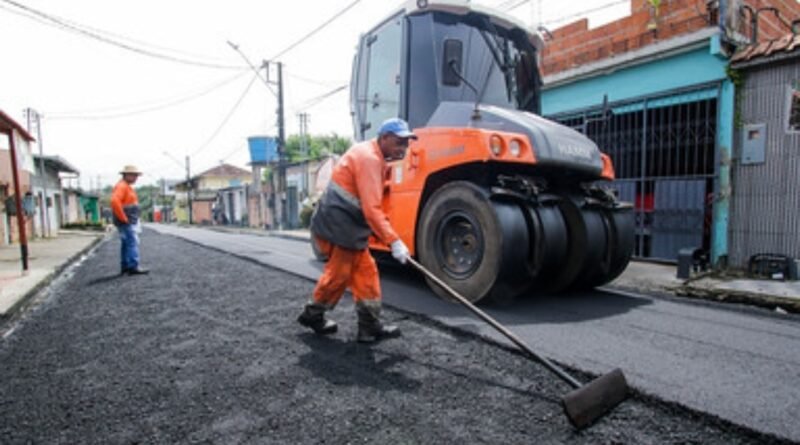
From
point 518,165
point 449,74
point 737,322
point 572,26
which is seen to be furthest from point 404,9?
point 572,26

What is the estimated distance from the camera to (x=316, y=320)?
3.03 m

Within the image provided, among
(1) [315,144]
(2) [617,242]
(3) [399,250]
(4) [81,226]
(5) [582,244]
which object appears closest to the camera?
(3) [399,250]

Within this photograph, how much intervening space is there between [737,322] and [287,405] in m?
3.33

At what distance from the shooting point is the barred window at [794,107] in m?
5.21

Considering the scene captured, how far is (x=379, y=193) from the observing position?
2787mm

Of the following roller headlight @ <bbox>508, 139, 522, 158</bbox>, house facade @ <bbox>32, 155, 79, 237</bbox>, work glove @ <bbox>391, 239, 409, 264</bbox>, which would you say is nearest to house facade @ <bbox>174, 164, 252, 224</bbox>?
house facade @ <bbox>32, 155, 79, 237</bbox>

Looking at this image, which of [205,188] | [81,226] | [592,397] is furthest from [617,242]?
[205,188]

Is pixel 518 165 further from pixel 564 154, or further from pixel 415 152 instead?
pixel 415 152

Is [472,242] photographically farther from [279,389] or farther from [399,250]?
[279,389]

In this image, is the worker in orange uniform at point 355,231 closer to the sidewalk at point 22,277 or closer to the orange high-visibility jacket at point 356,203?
the orange high-visibility jacket at point 356,203

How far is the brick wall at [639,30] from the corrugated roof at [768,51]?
604 millimetres

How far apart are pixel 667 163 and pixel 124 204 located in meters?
7.70

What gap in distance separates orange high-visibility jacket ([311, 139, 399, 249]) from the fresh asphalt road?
94 centimetres

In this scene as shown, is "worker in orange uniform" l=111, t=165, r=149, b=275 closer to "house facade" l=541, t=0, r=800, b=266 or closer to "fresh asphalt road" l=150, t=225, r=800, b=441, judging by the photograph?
"fresh asphalt road" l=150, t=225, r=800, b=441
